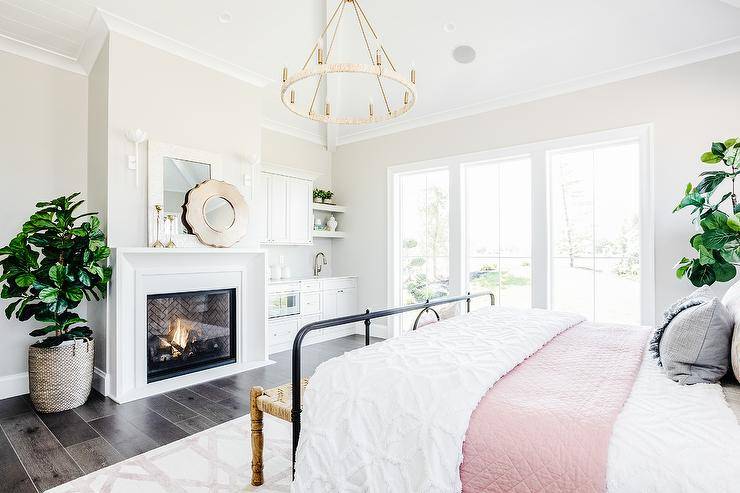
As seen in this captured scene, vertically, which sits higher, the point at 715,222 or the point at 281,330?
the point at 715,222

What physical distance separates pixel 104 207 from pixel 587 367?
148 inches

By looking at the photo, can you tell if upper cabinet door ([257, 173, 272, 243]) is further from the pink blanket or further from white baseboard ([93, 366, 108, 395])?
the pink blanket

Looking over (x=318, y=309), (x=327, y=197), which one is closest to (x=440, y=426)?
(x=318, y=309)

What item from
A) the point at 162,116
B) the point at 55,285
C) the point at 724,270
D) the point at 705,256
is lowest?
the point at 55,285

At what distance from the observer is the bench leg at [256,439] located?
2.15 metres

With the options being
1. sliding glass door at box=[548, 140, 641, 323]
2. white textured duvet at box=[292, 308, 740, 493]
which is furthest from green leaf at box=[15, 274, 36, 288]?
sliding glass door at box=[548, 140, 641, 323]

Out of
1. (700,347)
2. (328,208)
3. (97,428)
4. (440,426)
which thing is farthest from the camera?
(328,208)

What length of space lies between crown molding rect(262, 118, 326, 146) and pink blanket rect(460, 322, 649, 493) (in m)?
4.85

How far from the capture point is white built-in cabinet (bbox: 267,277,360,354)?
16.8 feet

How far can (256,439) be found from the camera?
7.11 ft

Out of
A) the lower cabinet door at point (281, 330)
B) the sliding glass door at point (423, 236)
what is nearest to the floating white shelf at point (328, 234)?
the sliding glass door at point (423, 236)

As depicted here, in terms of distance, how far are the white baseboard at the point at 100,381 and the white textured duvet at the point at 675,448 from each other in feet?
12.5

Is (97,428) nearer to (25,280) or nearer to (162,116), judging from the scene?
(25,280)

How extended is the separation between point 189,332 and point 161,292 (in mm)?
524
